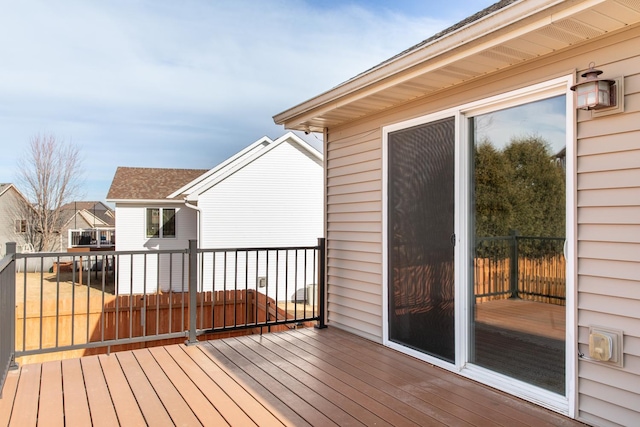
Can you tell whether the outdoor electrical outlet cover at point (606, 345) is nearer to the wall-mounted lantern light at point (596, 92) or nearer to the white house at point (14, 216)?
the wall-mounted lantern light at point (596, 92)

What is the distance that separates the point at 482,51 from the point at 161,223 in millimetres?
12904

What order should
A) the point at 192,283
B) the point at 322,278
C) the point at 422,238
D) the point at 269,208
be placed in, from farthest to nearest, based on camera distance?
the point at 269,208 → the point at 322,278 → the point at 192,283 → the point at 422,238

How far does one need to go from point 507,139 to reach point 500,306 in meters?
1.14

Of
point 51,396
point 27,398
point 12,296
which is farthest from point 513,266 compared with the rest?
point 12,296

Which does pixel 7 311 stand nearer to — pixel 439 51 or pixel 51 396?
pixel 51 396

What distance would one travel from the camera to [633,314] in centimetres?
223

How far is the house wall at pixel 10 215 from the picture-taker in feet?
70.2

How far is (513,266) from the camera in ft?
9.29

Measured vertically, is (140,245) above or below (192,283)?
below

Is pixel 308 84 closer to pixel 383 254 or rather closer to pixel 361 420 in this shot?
pixel 383 254

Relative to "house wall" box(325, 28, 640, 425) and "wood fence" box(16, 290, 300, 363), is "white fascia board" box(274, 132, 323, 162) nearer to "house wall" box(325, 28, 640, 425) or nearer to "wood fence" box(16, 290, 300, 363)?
"wood fence" box(16, 290, 300, 363)

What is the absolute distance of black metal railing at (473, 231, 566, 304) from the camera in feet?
8.59

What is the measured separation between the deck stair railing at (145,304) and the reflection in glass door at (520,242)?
1959 mm

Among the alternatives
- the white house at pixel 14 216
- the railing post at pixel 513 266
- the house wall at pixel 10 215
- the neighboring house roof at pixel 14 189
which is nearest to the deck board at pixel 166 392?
the railing post at pixel 513 266
